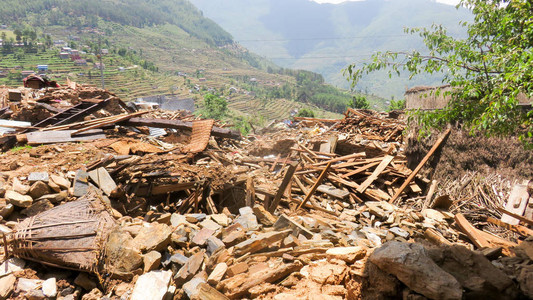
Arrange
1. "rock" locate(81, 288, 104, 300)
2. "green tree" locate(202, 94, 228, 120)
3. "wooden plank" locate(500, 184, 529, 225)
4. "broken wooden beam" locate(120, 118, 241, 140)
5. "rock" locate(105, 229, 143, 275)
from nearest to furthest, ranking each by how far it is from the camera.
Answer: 1. "rock" locate(81, 288, 104, 300)
2. "rock" locate(105, 229, 143, 275)
3. "wooden plank" locate(500, 184, 529, 225)
4. "broken wooden beam" locate(120, 118, 241, 140)
5. "green tree" locate(202, 94, 228, 120)

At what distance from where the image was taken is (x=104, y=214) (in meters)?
3.49

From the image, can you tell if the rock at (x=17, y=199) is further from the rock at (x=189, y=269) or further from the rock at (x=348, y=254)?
the rock at (x=348, y=254)

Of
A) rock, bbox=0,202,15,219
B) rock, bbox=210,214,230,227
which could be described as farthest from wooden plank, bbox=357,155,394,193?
rock, bbox=0,202,15,219

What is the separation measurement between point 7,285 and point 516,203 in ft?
25.2

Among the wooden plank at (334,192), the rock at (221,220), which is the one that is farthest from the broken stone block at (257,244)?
the wooden plank at (334,192)

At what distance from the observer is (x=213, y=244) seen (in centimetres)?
339

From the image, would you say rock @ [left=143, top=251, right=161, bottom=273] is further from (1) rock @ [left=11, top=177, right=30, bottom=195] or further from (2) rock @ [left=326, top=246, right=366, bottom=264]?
(1) rock @ [left=11, top=177, right=30, bottom=195]

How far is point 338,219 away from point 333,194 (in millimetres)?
1123

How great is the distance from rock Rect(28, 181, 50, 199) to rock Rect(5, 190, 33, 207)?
137mm

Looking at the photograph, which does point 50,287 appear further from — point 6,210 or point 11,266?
point 6,210

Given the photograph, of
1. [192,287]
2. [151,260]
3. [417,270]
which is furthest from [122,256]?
[417,270]

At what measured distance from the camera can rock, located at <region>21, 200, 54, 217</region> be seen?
3693 millimetres

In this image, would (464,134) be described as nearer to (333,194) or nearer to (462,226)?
(462,226)

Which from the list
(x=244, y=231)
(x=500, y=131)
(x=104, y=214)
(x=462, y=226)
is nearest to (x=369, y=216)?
(x=462, y=226)
